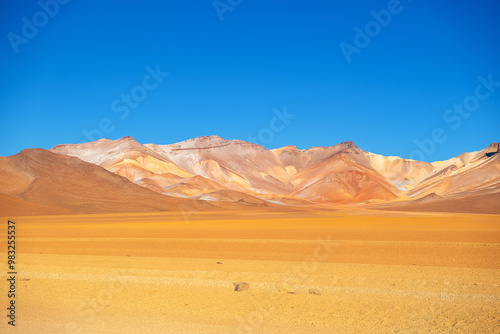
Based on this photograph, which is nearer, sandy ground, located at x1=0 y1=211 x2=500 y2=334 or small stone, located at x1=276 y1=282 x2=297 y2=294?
sandy ground, located at x1=0 y1=211 x2=500 y2=334

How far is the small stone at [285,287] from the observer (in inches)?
506

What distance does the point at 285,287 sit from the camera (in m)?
13.2

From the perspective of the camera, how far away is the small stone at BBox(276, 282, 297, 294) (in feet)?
42.1

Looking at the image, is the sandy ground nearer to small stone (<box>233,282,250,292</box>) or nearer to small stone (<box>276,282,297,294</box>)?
small stone (<box>276,282,297,294</box>)

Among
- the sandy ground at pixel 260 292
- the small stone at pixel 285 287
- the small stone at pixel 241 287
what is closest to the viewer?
the sandy ground at pixel 260 292

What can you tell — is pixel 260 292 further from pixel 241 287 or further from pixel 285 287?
pixel 285 287

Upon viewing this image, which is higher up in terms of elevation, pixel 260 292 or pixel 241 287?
pixel 241 287

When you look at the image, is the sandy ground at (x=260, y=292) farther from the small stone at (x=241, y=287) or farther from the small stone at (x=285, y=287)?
the small stone at (x=241, y=287)

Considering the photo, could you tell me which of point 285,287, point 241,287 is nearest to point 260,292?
point 241,287

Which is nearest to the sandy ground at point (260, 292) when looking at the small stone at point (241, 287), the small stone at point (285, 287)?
the small stone at point (285, 287)

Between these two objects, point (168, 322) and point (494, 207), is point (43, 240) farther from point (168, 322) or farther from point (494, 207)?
point (494, 207)

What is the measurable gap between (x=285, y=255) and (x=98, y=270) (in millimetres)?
7951

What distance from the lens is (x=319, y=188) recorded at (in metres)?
194

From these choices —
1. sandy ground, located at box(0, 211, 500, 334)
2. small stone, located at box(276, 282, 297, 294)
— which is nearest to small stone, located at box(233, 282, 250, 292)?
sandy ground, located at box(0, 211, 500, 334)
